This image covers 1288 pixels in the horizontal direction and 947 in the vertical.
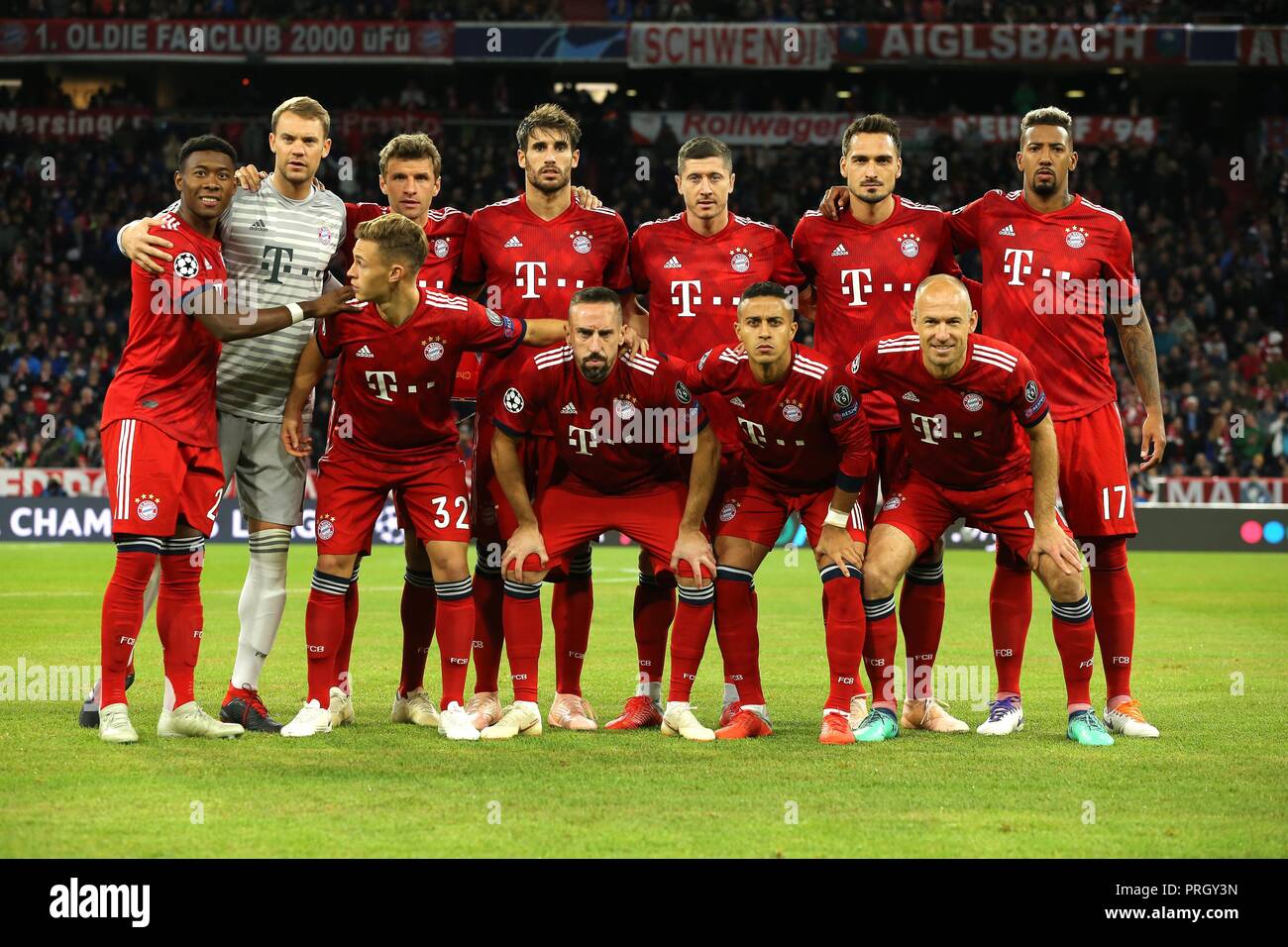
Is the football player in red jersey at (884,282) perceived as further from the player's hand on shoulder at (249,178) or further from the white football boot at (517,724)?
the player's hand on shoulder at (249,178)

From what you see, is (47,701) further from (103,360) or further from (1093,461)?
(103,360)

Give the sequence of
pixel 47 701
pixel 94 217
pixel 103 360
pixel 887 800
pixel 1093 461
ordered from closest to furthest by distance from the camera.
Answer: pixel 887 800
pixel 1093 461
pixel 47 701
pixel 103 360
pixel 94 217

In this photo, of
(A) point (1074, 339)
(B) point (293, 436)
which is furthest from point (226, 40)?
(A) point (1074, 339)

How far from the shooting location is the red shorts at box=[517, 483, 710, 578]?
24.3ft

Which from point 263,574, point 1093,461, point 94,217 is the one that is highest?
point 94,217

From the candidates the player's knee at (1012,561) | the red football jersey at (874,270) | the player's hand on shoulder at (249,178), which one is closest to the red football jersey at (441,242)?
the player's hand on shoulder at (249,178)

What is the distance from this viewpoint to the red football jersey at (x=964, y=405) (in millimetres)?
6961

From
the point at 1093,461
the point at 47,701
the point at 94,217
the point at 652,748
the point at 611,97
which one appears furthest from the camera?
the point at 611,97

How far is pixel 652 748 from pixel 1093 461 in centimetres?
244

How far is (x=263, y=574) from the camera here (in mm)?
7453

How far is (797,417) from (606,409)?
0.88 meters

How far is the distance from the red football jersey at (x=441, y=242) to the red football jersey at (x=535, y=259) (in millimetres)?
72

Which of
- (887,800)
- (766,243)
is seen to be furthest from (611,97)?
(887,800)

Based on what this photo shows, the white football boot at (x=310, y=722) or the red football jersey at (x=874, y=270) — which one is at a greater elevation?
the red football jersey at (x=874, y=270)
